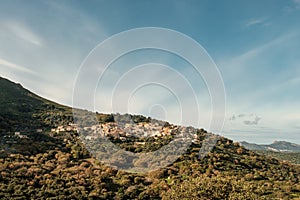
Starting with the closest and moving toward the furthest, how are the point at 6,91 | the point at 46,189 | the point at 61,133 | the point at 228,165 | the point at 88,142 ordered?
the point at 46,189, the point at 228,165, the point at 88,142, the point at 61,133, the point at 6,91

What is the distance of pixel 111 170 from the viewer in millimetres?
72562

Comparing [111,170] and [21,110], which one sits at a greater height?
[21,110]

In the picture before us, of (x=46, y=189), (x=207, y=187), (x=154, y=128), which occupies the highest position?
(x=154, y=128)

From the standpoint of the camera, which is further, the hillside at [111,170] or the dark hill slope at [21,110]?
the dark hill slope at [21,110]

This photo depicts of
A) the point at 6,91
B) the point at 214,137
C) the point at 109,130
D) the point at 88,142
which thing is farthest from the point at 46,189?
the point at 6,91

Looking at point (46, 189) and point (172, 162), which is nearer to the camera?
point (46, 189)

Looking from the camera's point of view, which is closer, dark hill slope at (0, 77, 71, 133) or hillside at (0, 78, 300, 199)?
hillside at (0, 78, 300, 199)

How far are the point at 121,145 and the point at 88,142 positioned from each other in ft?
36.1

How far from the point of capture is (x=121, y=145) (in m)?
94.1

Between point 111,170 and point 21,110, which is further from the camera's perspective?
point 21,110

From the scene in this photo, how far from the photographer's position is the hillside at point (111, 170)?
135 ft

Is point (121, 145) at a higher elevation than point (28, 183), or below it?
higher

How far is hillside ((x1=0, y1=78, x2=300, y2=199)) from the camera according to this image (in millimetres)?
41188

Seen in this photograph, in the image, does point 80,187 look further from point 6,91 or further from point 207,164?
point 6,91
